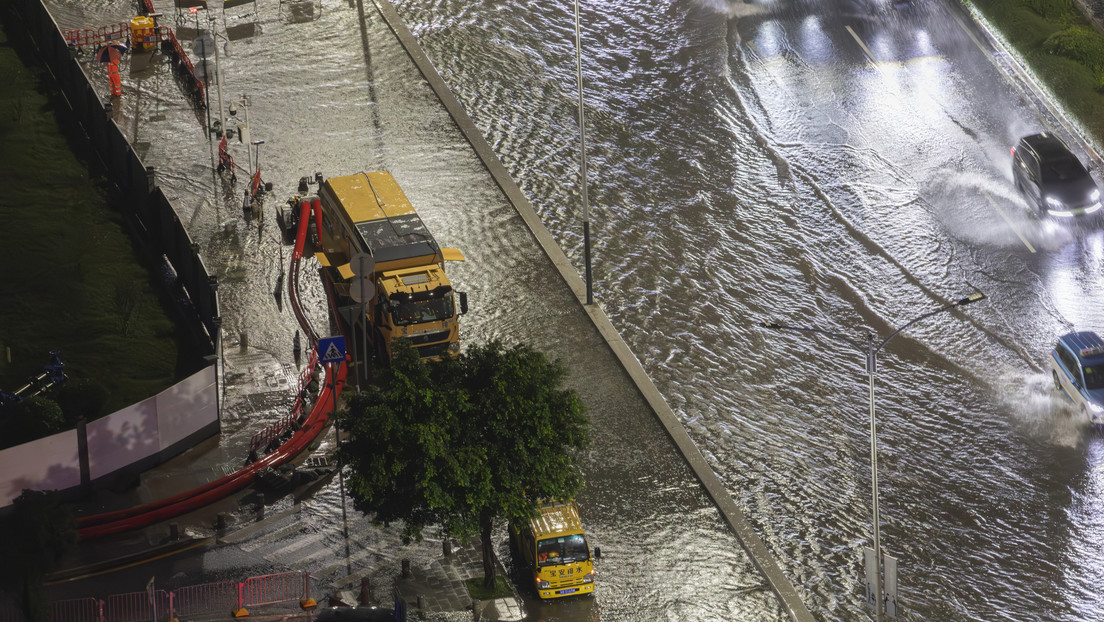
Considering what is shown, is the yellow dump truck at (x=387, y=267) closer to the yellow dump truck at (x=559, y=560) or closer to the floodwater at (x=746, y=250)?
the floodwater at (x=746, y=250)

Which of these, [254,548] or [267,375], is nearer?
[254,548]

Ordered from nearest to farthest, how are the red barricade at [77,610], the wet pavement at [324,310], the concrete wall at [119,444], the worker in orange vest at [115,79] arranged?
1. the red barricade at [77,610]
2. the concrete wall at [119,444]
3. the wet pavement at [324,310]
4. the worker in orange vest at [115,79]

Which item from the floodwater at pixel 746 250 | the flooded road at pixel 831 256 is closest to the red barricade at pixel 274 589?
the floodwater at pixel 746 250

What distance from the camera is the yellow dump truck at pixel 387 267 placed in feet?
123

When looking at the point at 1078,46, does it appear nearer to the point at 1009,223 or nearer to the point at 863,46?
the point at 863,46

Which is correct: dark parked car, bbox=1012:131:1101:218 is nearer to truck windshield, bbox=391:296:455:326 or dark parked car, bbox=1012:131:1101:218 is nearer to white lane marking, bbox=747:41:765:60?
white lane marking, bbox=747:41:765:60

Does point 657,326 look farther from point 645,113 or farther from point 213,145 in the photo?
point 213,145

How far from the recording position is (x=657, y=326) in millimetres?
42188

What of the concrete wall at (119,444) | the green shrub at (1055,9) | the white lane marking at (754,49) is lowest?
the concrete wall at (119,444)

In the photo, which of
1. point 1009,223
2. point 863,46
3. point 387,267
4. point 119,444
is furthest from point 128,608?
point 863,46

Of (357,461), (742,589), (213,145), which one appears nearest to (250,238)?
(213,145)

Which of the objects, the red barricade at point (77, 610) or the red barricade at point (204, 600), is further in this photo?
the red barricade at point (204, 600)

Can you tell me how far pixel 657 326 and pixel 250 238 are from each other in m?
13.9

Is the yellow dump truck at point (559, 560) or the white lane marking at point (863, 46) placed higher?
the white lane marking at point (863, 46)
